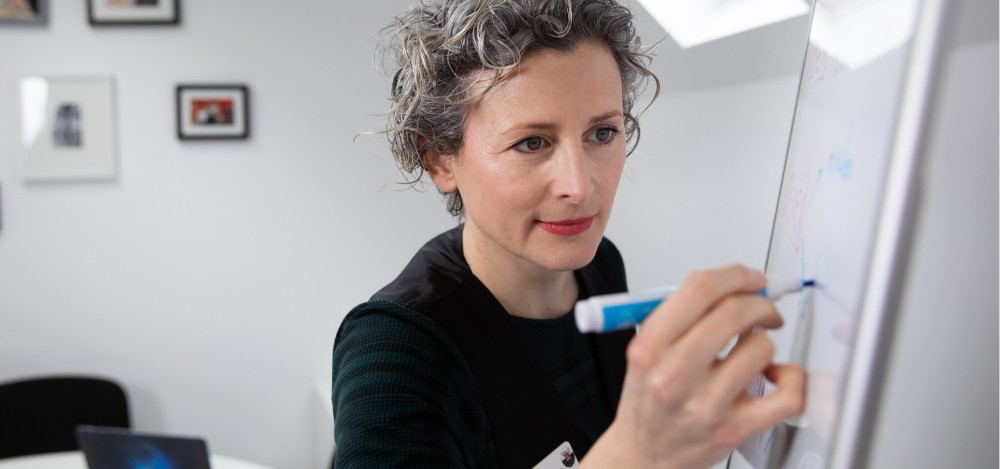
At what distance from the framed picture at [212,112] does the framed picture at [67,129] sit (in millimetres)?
241

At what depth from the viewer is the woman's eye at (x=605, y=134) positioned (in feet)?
3.46

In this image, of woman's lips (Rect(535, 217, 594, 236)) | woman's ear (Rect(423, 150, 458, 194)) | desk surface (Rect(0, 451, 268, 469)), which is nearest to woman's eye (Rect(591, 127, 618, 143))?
woman's lips (Rect(535, 217, 594, 236))

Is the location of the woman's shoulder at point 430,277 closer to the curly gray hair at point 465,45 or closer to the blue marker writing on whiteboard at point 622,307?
the curly gray hair at point 465,45

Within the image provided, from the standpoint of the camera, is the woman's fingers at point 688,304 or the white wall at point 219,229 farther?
the white wall at point 219,229

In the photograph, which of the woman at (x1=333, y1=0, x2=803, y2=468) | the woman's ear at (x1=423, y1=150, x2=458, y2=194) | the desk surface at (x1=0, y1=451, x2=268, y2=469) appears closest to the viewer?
the woman at (x1=333, y1=0, x2=803, y2=468)

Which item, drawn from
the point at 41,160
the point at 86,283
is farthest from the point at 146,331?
the point at 41,160

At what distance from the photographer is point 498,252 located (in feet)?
3.78

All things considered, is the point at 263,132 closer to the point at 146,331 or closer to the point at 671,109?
the point at 146,331

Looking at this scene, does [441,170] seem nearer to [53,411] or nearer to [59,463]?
[59,463]

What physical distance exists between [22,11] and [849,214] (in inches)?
118

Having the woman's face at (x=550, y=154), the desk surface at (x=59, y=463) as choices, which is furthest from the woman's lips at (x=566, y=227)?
the desk surface at (x=59, y=463)

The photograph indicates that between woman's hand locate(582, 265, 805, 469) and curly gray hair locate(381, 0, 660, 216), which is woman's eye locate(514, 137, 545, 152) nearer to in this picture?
curly gray hair locate(381, 0, 660, 216)

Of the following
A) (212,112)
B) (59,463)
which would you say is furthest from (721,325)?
(212,112)

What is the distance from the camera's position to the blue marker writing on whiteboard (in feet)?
2.02
